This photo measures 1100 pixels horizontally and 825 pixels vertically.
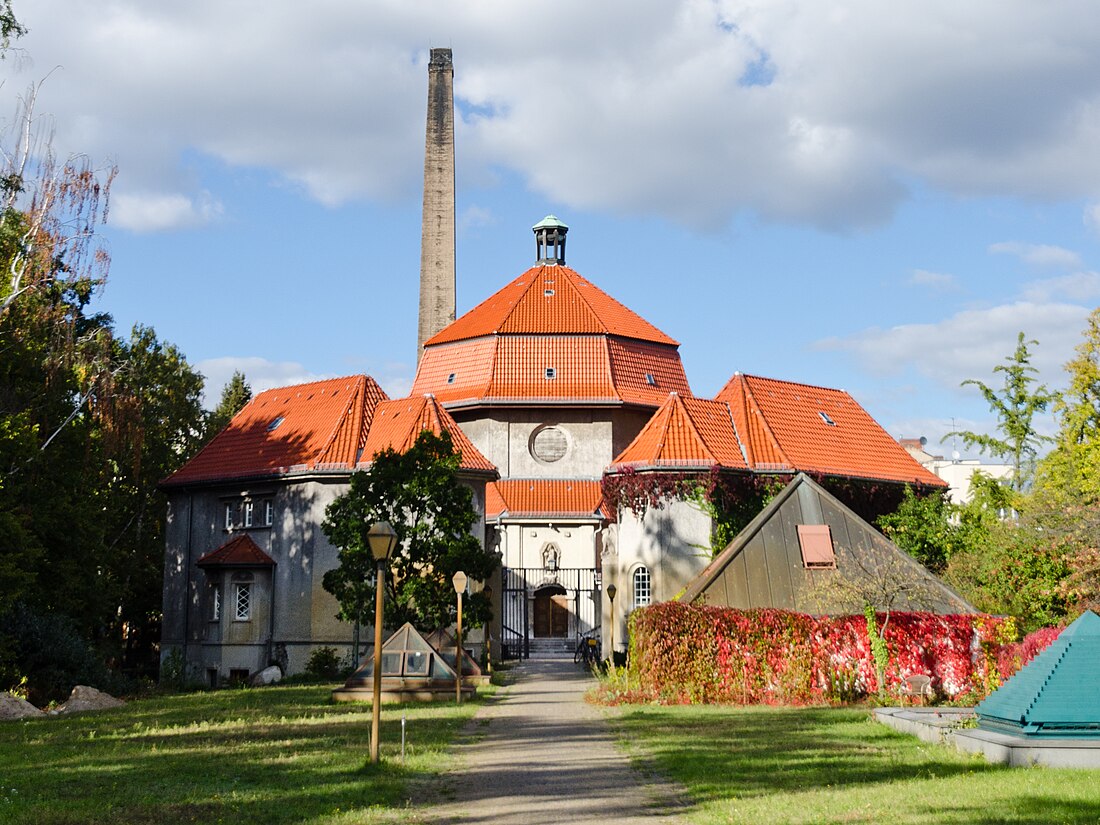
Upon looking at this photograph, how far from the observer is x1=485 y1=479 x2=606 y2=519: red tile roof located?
146ft

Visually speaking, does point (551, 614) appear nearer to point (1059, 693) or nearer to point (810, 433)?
point (810, 433)

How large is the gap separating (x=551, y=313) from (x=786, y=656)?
26.6 meters

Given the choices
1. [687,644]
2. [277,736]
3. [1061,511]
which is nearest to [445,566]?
[687,644]

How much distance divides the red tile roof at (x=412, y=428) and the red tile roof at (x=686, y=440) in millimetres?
4974

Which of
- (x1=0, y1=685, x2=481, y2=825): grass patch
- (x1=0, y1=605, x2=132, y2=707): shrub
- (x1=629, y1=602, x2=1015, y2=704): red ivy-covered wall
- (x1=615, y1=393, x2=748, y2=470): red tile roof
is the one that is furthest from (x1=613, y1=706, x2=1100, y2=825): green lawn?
(x1=615, y1=393, x2=748, y2=470): red tile roof

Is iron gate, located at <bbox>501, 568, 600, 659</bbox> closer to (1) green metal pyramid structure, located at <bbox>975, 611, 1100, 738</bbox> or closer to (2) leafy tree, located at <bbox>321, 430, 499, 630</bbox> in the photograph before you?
(2) leafy tree, located at <bbox>321, 430, 499, 630</bbox>

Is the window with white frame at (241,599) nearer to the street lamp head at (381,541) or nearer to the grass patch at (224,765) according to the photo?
the grass patch at (224,765)

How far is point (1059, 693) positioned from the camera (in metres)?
14.3

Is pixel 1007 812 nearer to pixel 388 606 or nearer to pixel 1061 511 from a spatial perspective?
pixel 1061 511

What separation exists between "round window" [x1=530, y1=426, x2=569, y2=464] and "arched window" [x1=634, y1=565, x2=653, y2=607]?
11.5m

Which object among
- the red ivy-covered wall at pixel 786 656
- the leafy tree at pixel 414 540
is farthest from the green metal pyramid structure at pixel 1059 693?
the leafy tree at pixel 414 540

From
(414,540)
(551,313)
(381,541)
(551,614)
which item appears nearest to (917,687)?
(381,541)

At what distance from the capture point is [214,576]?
40.5 metres

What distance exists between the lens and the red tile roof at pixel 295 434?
40.5 m
